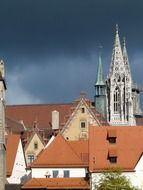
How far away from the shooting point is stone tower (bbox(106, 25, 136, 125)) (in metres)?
181

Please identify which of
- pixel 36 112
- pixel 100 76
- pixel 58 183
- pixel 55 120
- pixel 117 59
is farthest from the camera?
pixel 117 59

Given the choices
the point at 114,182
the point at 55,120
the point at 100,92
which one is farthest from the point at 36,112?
the point at 114,182

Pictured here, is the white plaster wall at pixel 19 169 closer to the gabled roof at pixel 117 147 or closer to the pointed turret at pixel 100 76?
the gabled roof at pixel 117 147

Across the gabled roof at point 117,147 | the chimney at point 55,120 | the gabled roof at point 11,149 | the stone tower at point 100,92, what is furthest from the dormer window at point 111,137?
the stone tower at point 100,92

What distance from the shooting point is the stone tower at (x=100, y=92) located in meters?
178

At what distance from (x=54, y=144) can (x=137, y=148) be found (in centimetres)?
1105

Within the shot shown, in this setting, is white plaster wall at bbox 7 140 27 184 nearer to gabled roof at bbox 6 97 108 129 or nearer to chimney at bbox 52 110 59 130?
chimney at bbox 52 110 59 130

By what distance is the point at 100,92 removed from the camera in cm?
18162

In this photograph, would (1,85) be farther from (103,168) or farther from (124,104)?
(124,104)

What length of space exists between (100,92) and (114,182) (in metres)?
99.5

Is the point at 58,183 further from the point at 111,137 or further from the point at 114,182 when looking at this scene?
the point at 111,137

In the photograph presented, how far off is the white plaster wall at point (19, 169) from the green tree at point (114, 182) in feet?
66.4

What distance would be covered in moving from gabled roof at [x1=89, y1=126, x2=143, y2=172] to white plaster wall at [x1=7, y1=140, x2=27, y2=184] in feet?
53.3

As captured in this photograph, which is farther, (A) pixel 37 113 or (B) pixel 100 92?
(B) pixel 100 92
